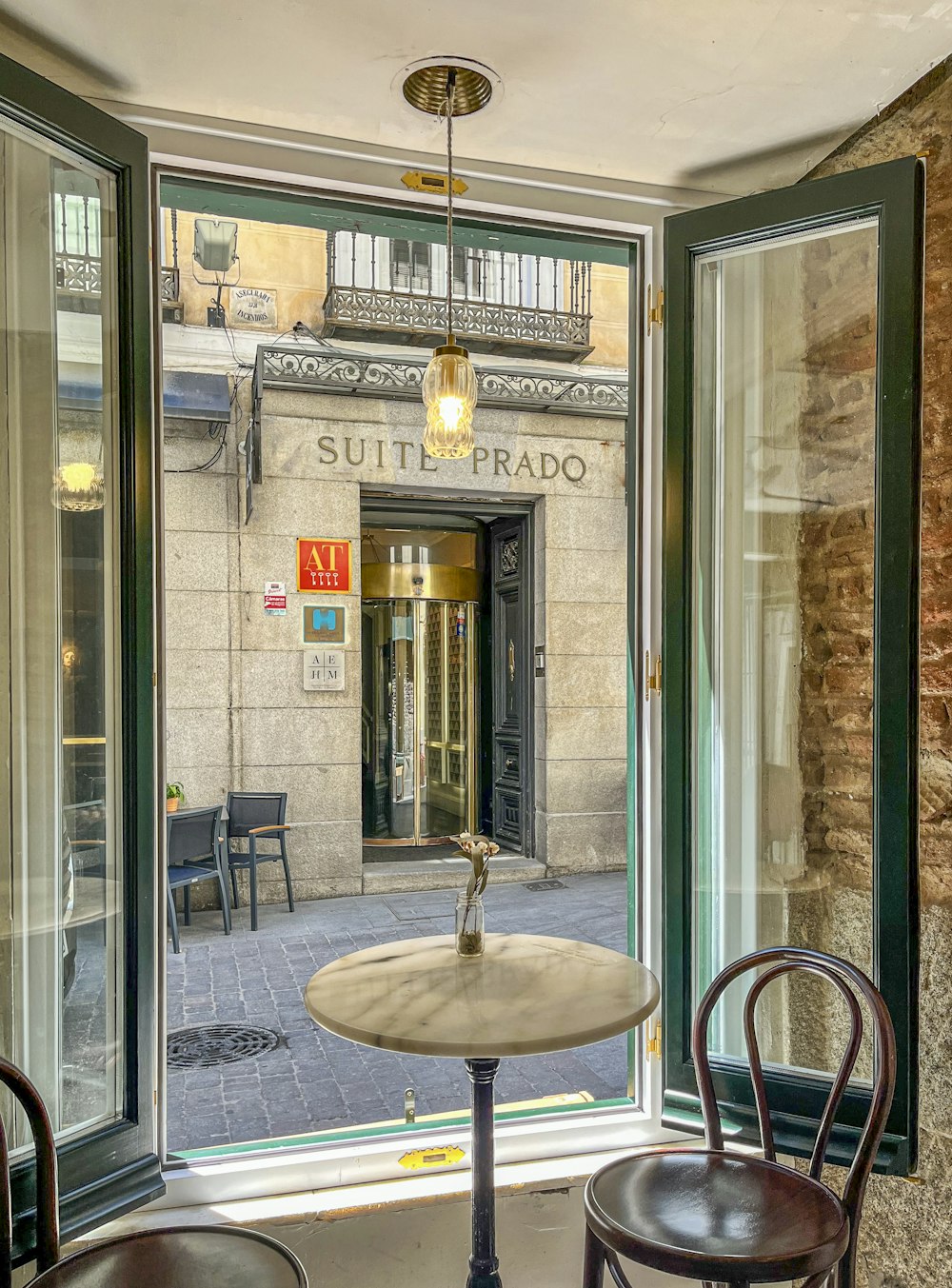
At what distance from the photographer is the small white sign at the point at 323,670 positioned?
7316 millimetres

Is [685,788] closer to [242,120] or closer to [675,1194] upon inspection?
[675,1194]

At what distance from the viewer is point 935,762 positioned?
2391 millimetres

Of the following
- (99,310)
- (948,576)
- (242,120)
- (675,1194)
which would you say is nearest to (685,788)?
(948,576)

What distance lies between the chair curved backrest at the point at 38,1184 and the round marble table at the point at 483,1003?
511mm

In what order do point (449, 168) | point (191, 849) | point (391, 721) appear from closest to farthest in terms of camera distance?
point (449, 168), point (191, 849), point (391, 721)

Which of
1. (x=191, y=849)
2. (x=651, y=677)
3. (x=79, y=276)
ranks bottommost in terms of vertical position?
(x=191, y=849)

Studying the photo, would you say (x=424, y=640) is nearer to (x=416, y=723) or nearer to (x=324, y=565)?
(x=416, y=723)

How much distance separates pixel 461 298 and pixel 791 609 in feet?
19.9

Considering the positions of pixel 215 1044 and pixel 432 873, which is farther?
pixel 432 873

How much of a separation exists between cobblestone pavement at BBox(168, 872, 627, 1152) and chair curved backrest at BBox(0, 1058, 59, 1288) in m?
1.75

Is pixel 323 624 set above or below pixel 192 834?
above

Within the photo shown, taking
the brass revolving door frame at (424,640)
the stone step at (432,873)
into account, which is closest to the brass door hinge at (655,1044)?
the stone step at (432,873)

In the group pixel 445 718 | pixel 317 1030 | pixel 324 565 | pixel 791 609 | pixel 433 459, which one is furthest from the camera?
pixel 445 718

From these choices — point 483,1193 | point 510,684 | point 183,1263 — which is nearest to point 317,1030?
point 483,1193
